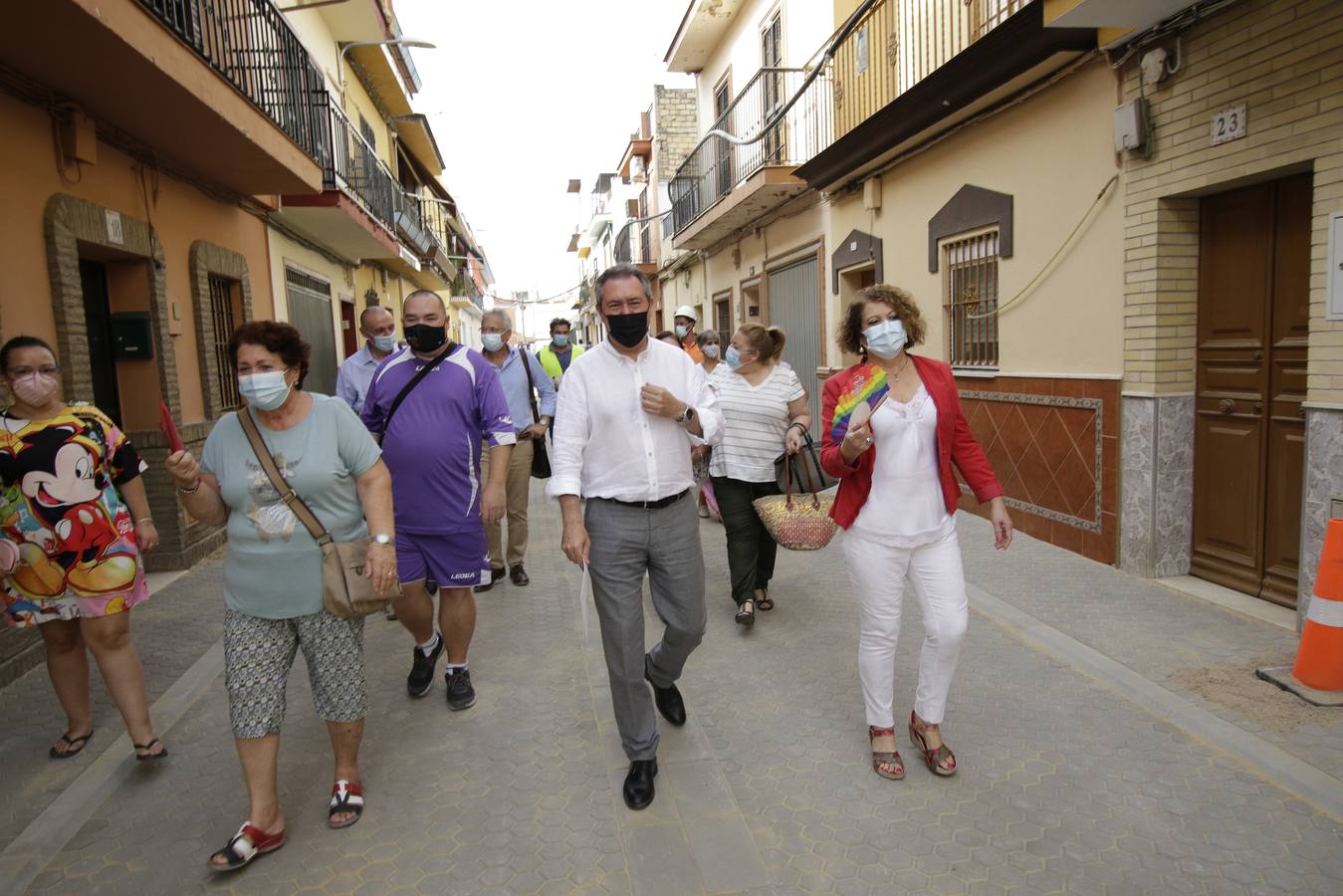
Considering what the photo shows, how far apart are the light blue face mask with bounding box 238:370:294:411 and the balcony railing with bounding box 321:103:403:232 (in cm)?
830

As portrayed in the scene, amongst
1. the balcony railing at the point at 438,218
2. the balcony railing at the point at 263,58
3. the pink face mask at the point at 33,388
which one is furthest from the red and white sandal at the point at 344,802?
the balcony railing at the point at 438,218

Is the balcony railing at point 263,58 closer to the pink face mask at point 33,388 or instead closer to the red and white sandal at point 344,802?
the pink face mask at point 33,388

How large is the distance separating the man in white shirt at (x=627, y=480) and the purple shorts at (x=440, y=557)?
38.5 inches

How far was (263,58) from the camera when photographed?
904cm

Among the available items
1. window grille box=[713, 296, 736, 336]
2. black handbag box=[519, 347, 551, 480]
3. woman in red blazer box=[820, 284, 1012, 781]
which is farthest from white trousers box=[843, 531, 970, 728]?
window grille box=[713, 296, 736, 336]

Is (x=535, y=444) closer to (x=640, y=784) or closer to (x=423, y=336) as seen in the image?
(x=423, y=336)

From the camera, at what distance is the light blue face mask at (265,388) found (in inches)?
114

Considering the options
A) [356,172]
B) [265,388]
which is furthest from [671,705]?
[356,172]

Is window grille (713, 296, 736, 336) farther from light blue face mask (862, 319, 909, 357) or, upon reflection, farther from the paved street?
light blue face mask (862, 319, 909, 357)

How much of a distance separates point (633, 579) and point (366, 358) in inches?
136

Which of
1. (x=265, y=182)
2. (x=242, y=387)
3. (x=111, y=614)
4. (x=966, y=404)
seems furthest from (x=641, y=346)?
(x=265, y=182)

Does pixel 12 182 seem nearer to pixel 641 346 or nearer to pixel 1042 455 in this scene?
pixel 641 346

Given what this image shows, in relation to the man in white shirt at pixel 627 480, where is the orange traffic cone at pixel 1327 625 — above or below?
below

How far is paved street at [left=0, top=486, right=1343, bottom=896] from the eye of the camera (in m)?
2.84
